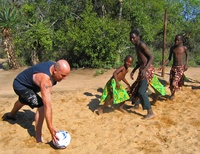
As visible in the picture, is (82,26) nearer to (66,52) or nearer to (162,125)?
(66,52)

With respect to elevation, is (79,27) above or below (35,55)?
above

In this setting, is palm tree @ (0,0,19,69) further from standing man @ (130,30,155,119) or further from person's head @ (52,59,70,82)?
person's head @ (52,59,70,82)

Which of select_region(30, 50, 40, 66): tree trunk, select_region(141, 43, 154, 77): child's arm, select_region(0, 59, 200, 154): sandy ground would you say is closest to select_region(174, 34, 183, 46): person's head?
select_region(141, 43, 154, 77): child's arm

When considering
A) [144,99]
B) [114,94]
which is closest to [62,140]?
[114,94]

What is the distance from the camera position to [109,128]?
4773mm

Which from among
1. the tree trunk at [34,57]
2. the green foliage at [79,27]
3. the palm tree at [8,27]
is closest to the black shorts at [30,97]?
the green foliage at [79,27]

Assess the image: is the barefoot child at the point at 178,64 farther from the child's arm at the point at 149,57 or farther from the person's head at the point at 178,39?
the child's arm at the point at 149,57

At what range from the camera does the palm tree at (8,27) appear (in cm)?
1222

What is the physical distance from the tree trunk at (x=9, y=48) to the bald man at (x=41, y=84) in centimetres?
886

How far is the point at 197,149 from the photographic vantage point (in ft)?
12.6

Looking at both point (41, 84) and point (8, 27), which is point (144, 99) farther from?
point (8, 27)

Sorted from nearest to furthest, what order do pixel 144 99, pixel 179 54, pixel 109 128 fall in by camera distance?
pixel 109 128 < pixel 144 99 < pixel 179 54

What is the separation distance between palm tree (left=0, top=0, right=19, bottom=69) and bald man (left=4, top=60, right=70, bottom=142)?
882cm

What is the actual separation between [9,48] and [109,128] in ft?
31.1
